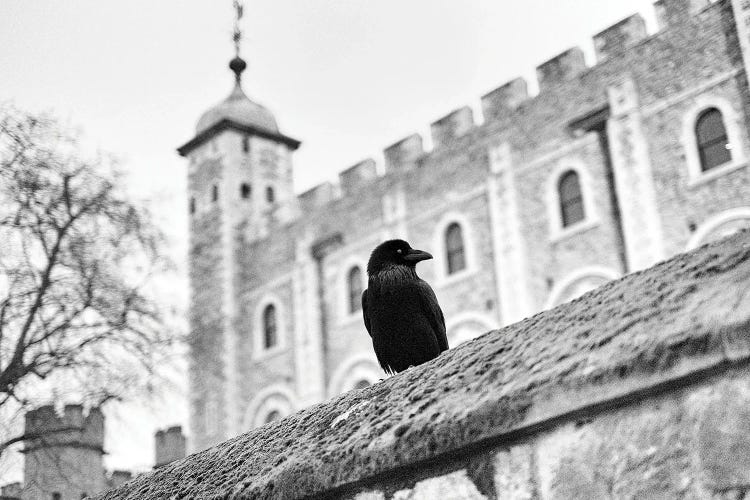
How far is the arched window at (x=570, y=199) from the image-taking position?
829 inches

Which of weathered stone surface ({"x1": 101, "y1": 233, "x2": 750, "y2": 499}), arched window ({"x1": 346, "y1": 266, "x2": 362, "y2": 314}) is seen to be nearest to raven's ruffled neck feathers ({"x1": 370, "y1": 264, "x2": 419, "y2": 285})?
weathered stone surface ({"x1": 101, "y1": 233, "x2": 750, "y2": 499})

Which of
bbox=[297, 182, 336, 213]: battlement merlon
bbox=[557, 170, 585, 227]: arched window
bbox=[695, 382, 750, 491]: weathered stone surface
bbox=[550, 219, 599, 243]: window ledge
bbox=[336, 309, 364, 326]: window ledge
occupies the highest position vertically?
bbox=[297, 182, 336, 213]: battlement merlon

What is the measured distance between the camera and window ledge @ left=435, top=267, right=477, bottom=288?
22750 millimetres

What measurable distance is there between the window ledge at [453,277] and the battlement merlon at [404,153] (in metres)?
2.89

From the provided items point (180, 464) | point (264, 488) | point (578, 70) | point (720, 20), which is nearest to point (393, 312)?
point (180, 464)

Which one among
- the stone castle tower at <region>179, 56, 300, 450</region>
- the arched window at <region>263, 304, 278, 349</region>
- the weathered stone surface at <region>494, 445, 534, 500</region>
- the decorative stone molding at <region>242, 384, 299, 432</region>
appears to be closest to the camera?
the weathered stone surface at <region>494, 445, 534, 500</region>

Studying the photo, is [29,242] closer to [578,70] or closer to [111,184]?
[111,184]

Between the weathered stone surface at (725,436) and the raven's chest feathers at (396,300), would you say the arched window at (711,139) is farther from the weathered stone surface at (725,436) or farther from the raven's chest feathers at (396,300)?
the weathered stone surface at (725,436)

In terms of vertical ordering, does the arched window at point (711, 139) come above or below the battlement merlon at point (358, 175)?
below

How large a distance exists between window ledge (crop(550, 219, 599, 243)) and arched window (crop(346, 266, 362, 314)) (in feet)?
19.9

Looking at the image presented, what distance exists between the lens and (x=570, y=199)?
69.8ft

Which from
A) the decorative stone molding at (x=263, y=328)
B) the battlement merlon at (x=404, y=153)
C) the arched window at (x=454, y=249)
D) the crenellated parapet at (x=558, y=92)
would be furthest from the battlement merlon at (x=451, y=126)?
the decorative stone molding at (x=263, y=328)

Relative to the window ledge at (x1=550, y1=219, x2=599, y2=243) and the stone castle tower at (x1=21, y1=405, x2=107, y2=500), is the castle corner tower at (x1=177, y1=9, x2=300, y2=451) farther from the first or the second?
the window ledge at (x1=550, y1=219, x2=599, y2=243)

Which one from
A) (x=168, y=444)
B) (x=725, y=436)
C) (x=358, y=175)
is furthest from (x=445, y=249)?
Result: (x=725, y=436)
